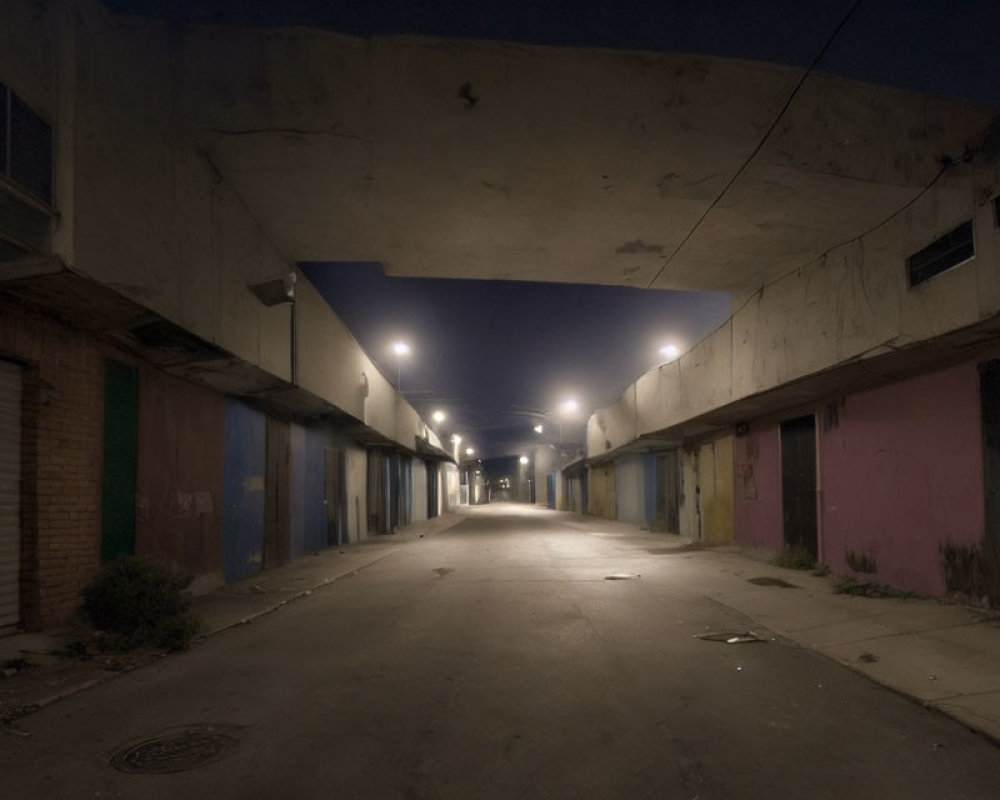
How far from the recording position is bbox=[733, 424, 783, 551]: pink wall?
15.0 metres

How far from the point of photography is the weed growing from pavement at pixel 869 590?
976 cm

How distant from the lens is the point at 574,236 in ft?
37.0

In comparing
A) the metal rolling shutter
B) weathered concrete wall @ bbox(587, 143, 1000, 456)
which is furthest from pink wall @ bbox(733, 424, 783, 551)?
the metal rolling shutter

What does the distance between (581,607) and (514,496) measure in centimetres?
9727

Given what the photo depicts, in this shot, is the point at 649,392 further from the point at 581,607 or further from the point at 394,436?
the point at 581,607

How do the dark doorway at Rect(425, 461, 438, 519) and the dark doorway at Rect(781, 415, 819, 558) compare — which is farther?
the dark doorway at Rect(425, 461, 438, 519)

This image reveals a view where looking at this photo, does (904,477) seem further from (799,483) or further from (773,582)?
(799,483)

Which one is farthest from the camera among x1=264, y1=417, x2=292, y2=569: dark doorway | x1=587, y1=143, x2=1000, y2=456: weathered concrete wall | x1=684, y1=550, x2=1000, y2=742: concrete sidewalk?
x1=264, y1=417, x2=292, y2=569: dark doorway

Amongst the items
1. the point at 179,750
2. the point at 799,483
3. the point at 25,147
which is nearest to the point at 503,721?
the point at 179,750

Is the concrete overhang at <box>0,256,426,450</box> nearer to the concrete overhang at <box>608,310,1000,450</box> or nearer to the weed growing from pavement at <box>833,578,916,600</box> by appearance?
the concrete overhang at <box>608,310,1000,450</box>

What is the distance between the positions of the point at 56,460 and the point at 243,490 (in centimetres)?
553

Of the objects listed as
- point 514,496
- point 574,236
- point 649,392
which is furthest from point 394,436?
point 514,496

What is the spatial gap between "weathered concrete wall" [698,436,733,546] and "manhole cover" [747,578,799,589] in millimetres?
5997

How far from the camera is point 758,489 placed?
15.9 m
